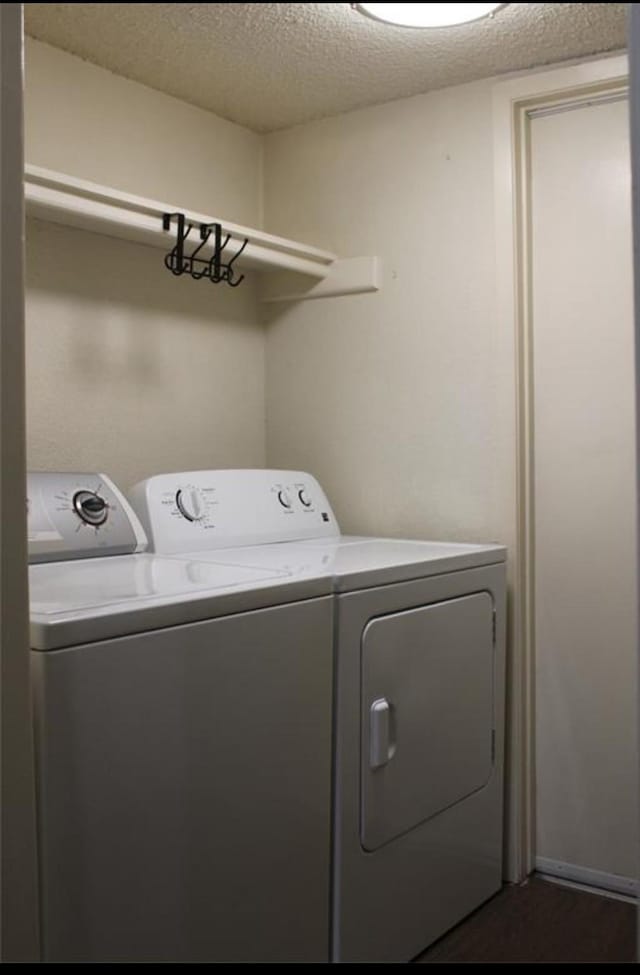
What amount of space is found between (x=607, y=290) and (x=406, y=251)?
584 mm

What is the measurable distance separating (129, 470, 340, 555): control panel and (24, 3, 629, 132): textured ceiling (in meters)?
0.99

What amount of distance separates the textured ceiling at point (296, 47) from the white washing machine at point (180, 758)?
2.60 ft

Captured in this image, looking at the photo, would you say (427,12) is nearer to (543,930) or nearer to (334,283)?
(334,283)

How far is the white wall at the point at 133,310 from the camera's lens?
2215 mm

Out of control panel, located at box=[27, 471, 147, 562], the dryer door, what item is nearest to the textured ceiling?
control panel, located at box=[27, 471, 147, 562]

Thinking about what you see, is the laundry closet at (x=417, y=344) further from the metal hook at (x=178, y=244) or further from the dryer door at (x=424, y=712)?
the dryer door at (x=424, y=712)

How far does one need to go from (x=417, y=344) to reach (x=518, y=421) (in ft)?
1.26

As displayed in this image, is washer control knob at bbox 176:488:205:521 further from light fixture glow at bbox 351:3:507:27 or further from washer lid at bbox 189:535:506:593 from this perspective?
light fixture glow at bbox 351:3:507:27

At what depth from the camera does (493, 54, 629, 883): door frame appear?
7.84 ft

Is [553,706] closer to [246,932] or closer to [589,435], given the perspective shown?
[589,435]

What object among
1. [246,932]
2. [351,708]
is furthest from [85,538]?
[246,932]

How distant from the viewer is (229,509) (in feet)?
7.88

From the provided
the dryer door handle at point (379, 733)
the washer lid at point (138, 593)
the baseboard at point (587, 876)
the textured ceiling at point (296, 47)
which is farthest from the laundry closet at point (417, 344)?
the dryer door handle at point (379, 733)

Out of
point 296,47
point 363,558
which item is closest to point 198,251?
point 363,558
